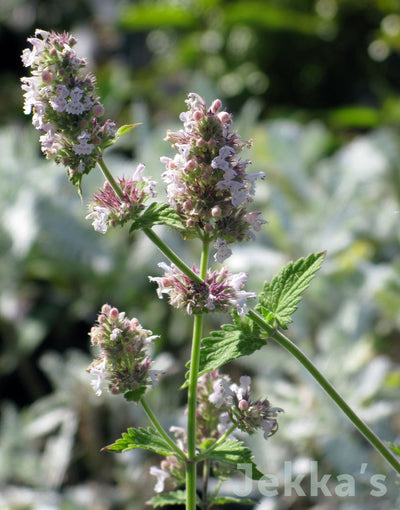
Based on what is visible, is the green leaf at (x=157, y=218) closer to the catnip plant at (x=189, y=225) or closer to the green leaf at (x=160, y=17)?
the catnip plant at (x=189, y=225)

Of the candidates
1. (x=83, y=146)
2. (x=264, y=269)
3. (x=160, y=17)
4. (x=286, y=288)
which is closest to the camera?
(x=83, y=146)

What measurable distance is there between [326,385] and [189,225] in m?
0.20

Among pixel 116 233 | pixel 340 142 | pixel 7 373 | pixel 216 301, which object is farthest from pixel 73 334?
pixel 216 301

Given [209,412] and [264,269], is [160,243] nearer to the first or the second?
[209,412]

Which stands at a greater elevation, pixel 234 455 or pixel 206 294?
pixel 206 294

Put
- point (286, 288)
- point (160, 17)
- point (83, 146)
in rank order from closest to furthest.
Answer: point (83, 146), point (286, 288), point (160, 17)

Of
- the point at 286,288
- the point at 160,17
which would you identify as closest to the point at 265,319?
the point at 286,288

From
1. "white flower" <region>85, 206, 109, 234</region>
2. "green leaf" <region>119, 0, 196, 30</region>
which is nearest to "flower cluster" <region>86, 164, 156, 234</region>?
"white flower" <region>85, 206, 109, 234</region>

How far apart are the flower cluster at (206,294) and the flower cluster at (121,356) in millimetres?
59

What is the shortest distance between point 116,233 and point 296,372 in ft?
2.82

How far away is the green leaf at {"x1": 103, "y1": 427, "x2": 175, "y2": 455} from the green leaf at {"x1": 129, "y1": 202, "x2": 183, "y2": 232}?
8.0 inches

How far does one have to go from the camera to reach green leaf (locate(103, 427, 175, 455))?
1.91 ft

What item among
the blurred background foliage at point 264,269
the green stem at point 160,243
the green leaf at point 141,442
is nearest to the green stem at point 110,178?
the green stem at point 160,243

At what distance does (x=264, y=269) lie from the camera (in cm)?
180
